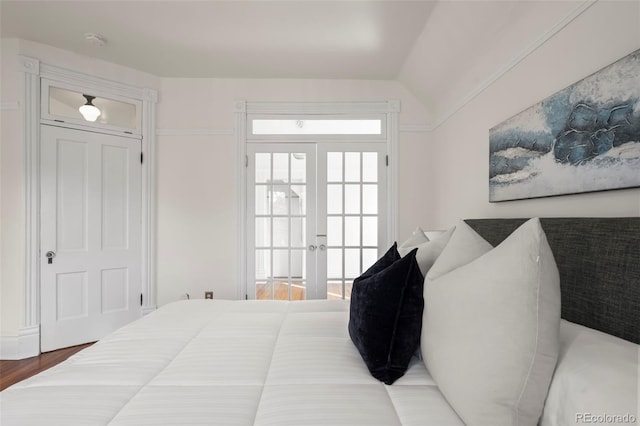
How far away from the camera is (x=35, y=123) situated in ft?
8.30

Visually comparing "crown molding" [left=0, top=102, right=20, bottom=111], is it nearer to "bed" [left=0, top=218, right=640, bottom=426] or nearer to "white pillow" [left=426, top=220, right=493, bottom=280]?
"bed" [left=0, top=218, right=640, bottom=426]

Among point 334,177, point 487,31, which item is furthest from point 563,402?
point 334,177

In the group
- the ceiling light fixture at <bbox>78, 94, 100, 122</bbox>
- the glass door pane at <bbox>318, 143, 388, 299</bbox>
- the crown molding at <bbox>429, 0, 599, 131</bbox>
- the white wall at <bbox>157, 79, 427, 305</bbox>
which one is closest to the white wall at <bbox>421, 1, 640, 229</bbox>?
the crown molding at <bbox>429, 0, 599, 131</bbox>

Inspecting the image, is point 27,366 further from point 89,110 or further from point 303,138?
point 303,138

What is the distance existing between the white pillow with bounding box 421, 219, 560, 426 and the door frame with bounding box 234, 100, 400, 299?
7.71ft

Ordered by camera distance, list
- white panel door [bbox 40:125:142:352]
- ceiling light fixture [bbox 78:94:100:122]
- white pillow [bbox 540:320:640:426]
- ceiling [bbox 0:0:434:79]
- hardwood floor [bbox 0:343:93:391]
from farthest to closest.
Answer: ceiling light fixture [bbox 78:94:100:122]
white panel door [bbox 40:125:142:352]
hardwood floor [bbox 0:343:93:391]
ceiling [bbox 0:0:434:79]
white pillow [bbox 540:320:640:426]

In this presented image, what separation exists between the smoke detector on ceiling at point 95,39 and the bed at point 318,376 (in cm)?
248

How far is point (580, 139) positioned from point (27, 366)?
392 centimetres

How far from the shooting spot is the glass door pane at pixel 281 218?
310cm

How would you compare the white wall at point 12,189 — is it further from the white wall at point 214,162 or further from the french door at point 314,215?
the french door at point 314,215

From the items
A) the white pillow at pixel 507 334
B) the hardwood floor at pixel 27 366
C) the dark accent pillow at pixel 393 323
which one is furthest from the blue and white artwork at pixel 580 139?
the hardwood floor at pixel 27 366

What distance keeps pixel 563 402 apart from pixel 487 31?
2.10 metres

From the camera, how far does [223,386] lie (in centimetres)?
88

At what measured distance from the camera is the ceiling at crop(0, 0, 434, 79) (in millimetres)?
2061
